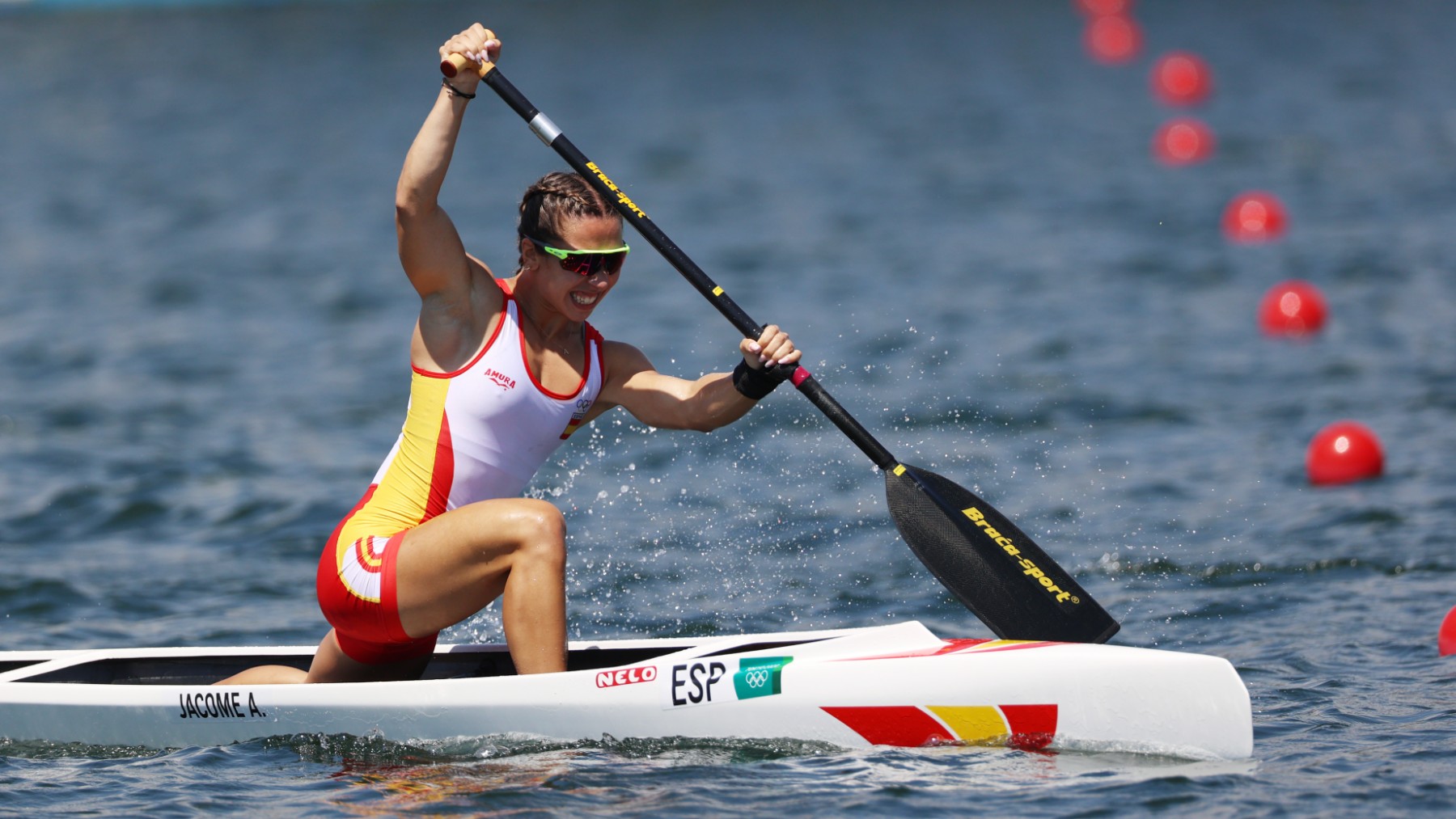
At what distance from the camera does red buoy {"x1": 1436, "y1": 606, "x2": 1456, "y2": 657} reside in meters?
5.89

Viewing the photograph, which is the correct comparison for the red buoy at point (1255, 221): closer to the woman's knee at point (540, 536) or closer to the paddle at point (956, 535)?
the paddle at point (956, 535)

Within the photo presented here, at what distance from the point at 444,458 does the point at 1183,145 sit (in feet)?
49.4

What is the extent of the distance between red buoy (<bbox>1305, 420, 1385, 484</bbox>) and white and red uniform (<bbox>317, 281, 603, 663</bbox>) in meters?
4.89

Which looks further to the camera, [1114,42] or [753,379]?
[1114,42]

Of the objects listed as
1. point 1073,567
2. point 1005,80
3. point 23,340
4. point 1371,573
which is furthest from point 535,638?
point 1005,80

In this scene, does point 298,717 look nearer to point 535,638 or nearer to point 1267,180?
point 535,638

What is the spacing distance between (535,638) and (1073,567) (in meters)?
3.23

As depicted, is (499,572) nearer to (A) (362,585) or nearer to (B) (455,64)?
(A) (362,585)

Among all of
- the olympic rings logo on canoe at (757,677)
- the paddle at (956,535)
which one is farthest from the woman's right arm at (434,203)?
the olympic rings logo on canoe at (757,677)

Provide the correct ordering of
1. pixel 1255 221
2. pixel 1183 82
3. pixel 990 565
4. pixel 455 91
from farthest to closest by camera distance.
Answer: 1. pixel 1183 82
2. pixel 1255 221
3. pixel 990 565
4. pixel 455 91

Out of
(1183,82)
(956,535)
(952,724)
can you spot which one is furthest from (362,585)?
(1183,82)

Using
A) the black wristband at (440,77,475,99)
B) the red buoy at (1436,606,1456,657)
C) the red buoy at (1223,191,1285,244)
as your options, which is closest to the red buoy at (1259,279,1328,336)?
the red buoy at (1223,191,1285,244)

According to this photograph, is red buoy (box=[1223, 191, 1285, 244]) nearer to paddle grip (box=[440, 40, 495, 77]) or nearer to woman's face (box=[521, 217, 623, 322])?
woman's face (box=[521, 217, 623, 322])

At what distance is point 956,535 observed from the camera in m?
5.41
